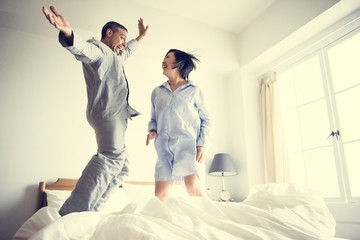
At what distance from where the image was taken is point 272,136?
10.3 feet

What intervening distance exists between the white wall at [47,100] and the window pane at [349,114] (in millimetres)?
1551

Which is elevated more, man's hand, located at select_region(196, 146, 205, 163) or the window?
the window

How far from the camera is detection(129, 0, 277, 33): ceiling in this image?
117 inches

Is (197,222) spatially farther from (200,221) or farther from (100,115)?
(100,115)

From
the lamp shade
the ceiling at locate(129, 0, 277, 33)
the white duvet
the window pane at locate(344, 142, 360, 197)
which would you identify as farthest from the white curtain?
the white duvet

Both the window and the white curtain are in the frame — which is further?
the white curtain

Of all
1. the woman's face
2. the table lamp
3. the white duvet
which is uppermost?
the woman's face

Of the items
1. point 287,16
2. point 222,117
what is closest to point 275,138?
point 222,117

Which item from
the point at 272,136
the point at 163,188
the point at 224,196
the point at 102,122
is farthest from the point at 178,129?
the point at 272,136

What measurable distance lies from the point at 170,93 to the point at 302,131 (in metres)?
1.78

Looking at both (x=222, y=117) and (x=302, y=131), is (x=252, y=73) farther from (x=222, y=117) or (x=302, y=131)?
(x=302, y=131)

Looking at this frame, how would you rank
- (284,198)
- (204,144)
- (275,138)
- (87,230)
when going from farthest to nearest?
(275,138)
(204,144)
(284,198)
(87,230)

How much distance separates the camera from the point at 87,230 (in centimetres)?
86

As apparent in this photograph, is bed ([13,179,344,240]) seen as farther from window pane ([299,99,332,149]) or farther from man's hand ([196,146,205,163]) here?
window pane ([299,99,332,149])
